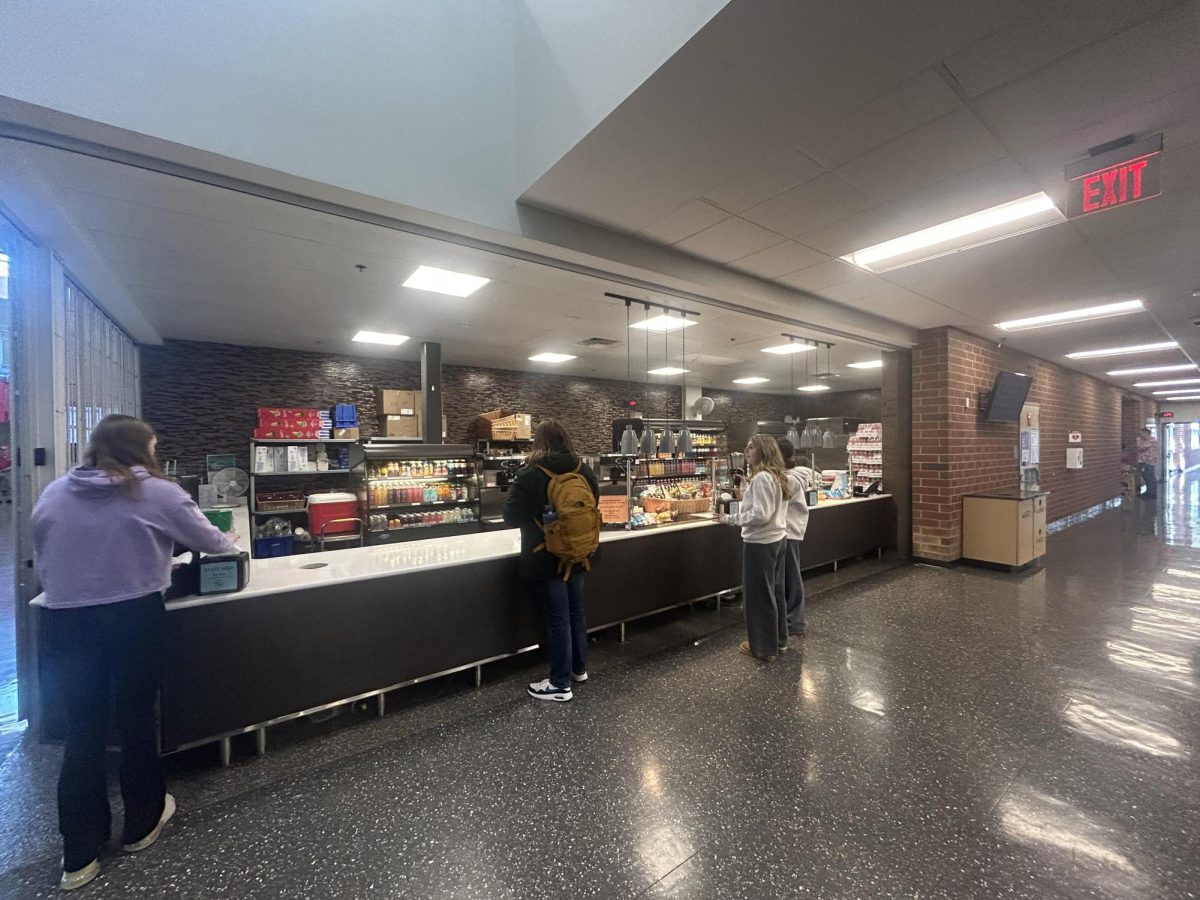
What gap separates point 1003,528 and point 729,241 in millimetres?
5287

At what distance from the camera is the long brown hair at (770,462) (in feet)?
12.0

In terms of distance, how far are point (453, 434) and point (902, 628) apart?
684 cm

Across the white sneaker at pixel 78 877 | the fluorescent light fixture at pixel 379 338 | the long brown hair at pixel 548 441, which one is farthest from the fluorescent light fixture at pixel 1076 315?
the white sneaker at pixel 78 877

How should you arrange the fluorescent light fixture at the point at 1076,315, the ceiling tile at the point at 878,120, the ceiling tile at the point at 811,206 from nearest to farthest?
the ceiling tile at the point at 878,120 < the ceiling tile at the point at 811,206 < the fluorescent light fixture at the point at 1076,315

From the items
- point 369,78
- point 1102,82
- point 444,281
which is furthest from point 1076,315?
point 369,78

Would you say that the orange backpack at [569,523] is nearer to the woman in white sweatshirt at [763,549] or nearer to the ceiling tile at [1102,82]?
the woman in white sweatshirt at [763,549]

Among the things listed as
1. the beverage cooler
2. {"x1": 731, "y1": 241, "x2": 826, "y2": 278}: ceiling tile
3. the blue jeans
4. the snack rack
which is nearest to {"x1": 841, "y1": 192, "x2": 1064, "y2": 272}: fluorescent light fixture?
{"x1": 731, "y1": 241, "x2": 826, "y2": 278}: ceiling tile

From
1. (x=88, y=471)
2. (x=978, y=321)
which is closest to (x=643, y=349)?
(x=978, y=321)

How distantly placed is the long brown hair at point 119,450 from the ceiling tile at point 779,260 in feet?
13.0

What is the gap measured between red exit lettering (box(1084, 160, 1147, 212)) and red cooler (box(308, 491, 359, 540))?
6835 millimetres

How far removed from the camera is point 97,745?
186cm

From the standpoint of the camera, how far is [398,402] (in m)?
7.18

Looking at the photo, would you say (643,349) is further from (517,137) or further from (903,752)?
(903,752)

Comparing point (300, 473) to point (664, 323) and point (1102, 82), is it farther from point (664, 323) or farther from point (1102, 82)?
point (1102, 82)
